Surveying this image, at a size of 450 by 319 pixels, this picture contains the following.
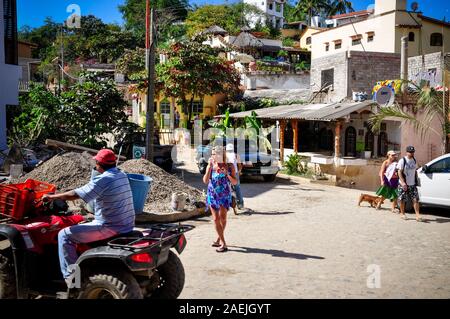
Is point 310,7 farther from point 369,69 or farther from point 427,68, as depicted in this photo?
point 427,68

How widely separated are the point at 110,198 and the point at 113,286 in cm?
88

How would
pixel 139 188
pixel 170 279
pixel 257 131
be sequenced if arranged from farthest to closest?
pixel 257 131 < pixel 139 188 < pixel 170 279

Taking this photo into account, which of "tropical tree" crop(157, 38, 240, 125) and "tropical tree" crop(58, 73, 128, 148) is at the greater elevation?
"tropical tree" crop(157, 38, 240, 125)

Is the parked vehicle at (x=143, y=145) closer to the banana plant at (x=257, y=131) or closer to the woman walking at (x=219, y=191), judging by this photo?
the banana plant at (x=257, y=131)

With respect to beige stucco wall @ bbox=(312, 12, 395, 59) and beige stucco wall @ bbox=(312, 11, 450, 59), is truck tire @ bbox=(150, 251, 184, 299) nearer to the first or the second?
beige stucco wall @ bbox=(312, 11, 450, 59)

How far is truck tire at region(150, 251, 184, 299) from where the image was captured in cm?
505

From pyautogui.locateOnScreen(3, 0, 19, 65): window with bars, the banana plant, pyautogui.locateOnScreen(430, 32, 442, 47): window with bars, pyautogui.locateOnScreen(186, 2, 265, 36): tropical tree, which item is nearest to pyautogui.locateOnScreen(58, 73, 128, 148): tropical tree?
pyautogui.locateOnScreen(3, 0, 19, 65): window with bars

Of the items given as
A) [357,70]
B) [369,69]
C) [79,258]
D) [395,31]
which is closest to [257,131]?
[357,70]

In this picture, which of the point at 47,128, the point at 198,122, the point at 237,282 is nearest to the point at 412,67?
the point at 198,122

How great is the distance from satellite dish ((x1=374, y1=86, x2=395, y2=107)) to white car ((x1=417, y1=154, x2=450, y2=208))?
25.2 feet

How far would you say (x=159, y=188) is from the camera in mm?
11547

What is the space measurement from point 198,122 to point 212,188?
21.9 m

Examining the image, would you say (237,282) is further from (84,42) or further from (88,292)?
(84,42)

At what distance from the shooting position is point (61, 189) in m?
11.3
